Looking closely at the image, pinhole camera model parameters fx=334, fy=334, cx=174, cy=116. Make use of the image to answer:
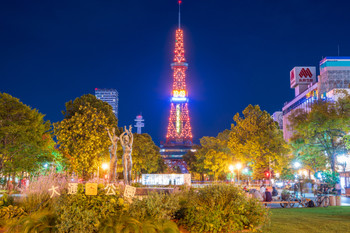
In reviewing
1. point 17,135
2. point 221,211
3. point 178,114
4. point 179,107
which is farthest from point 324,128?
point 179,107

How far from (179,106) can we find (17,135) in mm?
117019

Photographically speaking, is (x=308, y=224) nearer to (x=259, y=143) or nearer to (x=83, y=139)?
(x=83, y=139)

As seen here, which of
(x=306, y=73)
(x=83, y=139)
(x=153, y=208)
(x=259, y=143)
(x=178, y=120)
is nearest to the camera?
(x=153, y=208)

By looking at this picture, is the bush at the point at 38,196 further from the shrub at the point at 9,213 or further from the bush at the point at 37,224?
→ the bush at the point at 37,224

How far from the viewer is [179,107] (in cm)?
14275

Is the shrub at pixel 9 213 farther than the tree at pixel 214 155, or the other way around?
the tree at pixel 214 155

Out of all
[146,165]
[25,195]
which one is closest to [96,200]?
[25,195]

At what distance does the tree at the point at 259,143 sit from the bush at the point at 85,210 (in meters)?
31.4

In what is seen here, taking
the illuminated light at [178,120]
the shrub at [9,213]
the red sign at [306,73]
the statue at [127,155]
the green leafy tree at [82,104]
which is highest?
the red sign at [306,73]

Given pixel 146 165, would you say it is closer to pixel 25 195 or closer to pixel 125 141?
pixel 125 141

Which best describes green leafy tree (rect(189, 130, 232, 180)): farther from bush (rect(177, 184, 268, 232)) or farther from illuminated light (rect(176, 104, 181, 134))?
illuminated light (rect(176, 104, 181, 134))

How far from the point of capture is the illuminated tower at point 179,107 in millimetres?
139500

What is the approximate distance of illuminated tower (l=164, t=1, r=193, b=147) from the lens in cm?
13950

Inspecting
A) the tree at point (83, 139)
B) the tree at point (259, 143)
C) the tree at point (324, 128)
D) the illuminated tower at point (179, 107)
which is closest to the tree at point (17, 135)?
the tree at point (83, 139)
